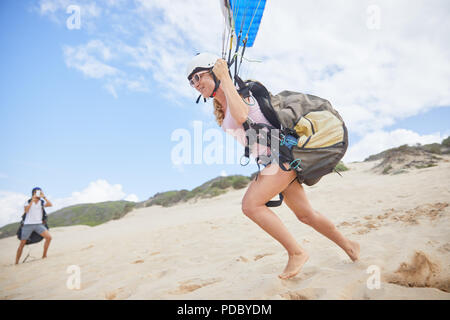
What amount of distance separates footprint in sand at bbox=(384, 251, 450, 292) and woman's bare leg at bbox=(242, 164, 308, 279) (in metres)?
0.67

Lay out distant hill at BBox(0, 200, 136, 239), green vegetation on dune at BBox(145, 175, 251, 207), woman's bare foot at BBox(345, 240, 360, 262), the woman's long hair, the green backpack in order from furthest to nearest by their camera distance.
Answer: distant hill at BBox(0, 200, 136, 239), green vegetation on dune at BBox(145, 175, 251, 207), woman's bare foot at BBox(345, 240, 360, 262), the woman's long hair, the green backpack

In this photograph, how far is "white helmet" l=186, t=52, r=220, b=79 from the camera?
219 cm

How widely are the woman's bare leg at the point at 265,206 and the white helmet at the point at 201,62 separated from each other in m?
0.95

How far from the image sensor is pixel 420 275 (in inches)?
81.5

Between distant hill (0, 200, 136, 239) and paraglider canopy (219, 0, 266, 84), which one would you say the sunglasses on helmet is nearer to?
paraglider canopy (219, 0, 266, 84)

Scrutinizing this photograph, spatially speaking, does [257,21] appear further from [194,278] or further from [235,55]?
[194,278]

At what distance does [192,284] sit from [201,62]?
1.89 meters

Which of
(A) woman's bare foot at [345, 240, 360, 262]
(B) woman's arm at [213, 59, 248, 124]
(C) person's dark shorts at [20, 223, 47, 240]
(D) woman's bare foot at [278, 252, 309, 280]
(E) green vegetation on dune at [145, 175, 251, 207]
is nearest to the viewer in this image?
(B) woman's arm at [213, 59, 248, 124]

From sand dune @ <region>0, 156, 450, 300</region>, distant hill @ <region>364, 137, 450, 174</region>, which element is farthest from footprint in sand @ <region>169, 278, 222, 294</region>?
distant hill @ <region>364, 137, 450, 174</region>

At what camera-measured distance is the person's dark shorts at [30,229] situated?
612 centimetres

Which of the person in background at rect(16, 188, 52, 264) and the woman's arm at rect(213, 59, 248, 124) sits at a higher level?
the woman's arm at rect(213, 59, 248, 124)

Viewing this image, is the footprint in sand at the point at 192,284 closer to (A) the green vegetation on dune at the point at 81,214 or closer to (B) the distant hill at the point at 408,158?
(B) the distant hill at the point at 408,158
